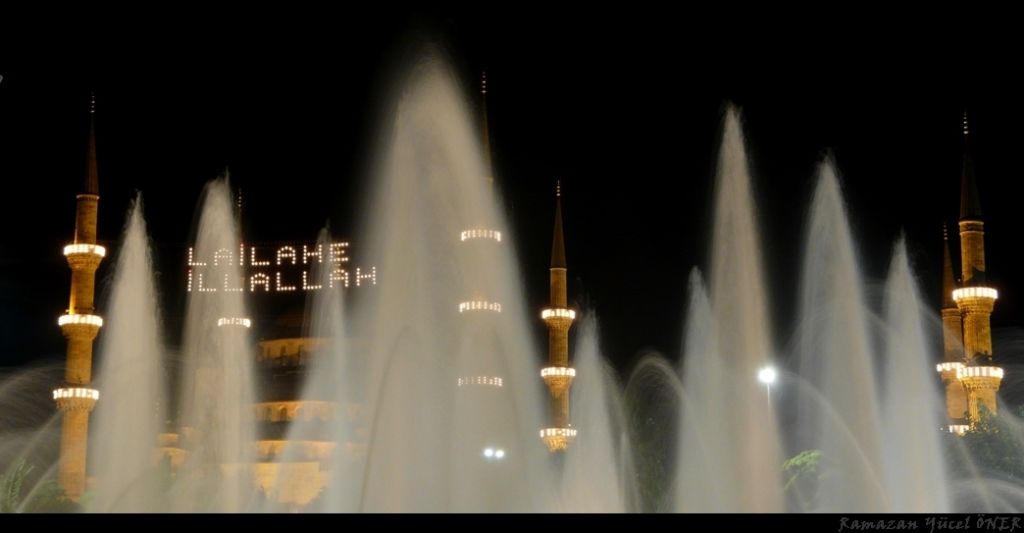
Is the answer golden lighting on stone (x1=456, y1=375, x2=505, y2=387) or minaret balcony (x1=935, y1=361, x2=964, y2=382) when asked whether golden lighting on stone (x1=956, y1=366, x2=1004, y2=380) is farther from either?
golden lighting on stone (x1=456, y1=375, x2=505, y2=387)

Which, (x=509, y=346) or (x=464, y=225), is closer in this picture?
(x=464, y=225)

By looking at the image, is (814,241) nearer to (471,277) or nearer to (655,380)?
(471,277)

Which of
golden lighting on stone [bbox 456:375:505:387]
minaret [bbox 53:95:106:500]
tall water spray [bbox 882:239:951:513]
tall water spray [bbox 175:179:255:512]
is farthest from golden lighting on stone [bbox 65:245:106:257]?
tall water spray [bbox 882:239:951:513]

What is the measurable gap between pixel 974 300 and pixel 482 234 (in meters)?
14.6

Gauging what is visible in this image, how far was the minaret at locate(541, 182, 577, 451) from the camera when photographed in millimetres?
52156

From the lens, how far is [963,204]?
47438mm

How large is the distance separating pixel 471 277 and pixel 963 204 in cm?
1507

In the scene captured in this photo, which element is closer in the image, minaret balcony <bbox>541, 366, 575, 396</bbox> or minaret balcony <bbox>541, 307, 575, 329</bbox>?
minaret balcony <bbox>541, 366, 575, 396</bbox>

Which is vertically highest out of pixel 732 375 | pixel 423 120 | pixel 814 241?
pixel 423 120

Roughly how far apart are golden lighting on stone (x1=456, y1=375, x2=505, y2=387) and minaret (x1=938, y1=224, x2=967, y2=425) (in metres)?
15.0

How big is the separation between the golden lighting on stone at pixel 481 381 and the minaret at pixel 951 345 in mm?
15025

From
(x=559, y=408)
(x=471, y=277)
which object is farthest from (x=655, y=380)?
(x=471, y=277)

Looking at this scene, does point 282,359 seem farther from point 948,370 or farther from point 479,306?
point 948,370

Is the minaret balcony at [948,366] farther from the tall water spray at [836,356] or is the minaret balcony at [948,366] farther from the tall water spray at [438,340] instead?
the tall water spray at [836,356]
